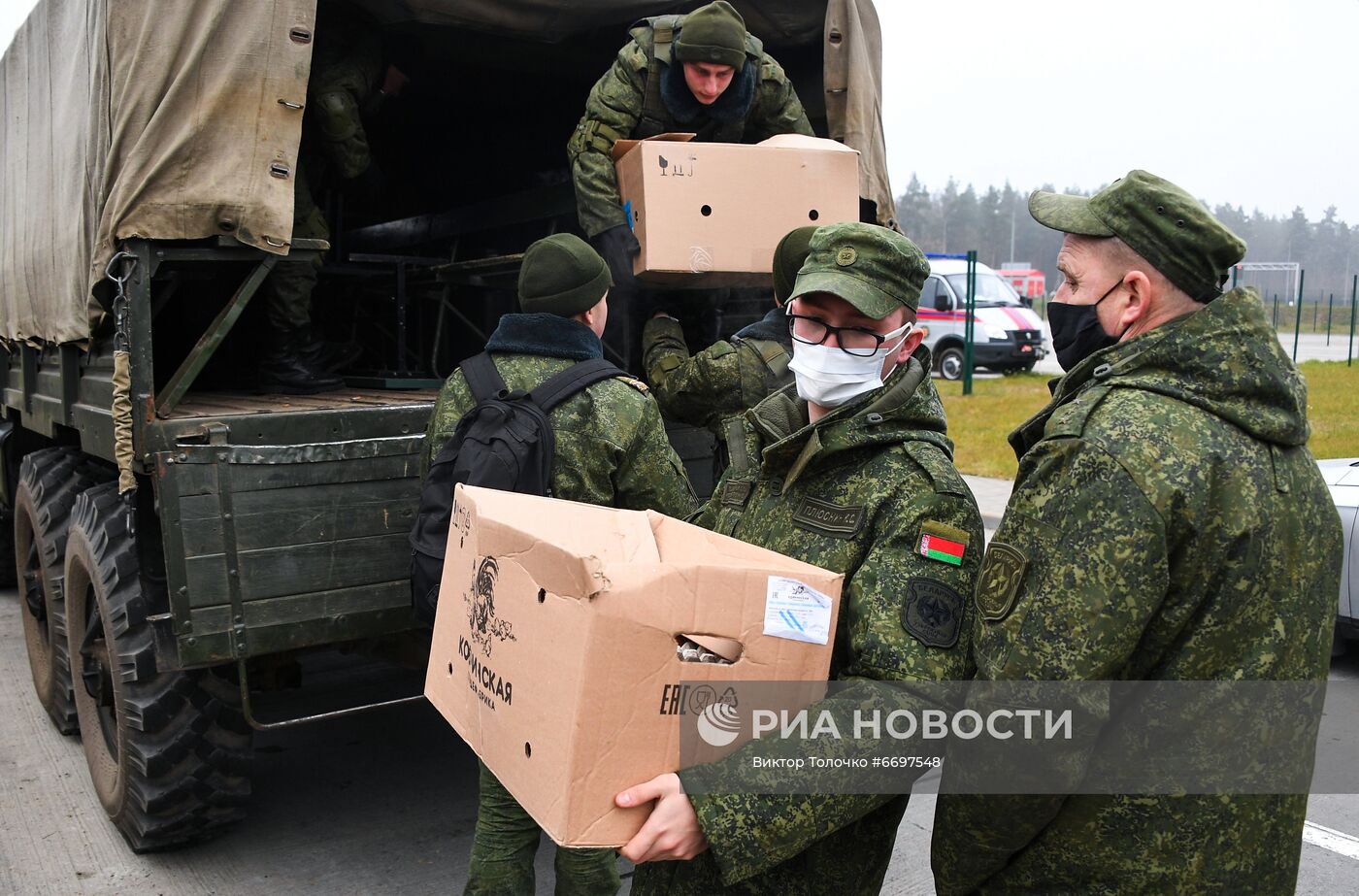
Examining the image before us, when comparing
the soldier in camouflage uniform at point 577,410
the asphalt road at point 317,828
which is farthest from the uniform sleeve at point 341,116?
the asphalt road at point 317,828

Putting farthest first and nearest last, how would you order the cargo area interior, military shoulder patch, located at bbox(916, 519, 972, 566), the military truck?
1. the cargo area interior
2. the military truck
3. military shoulder patch, located at bbox(916, 519, 972, 566)

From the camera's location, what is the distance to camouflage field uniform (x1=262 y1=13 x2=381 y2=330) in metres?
3.90

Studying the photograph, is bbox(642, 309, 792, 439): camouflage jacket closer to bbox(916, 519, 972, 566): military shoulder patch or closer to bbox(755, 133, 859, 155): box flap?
bbox(755, 133, 859, 155): box flap

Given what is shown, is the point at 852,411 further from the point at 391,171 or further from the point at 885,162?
the point at 391,171

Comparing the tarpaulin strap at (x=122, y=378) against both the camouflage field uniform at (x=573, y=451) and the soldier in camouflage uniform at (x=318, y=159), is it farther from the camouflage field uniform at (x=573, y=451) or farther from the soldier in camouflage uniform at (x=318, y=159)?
the soldier in camouflage uniform at (x=318, y=159)

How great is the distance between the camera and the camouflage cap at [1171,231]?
1417mm

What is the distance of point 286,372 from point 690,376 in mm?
1534

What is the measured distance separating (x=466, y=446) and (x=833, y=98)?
2.42 m

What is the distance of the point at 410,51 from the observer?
15.7ft

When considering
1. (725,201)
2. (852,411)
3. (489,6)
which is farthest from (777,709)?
(489,6)

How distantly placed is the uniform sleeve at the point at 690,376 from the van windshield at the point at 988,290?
52.1 ft

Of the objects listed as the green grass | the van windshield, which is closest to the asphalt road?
the green grass

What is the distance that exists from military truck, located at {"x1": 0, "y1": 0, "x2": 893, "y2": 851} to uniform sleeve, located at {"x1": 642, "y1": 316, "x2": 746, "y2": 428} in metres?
0.32

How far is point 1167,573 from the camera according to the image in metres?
1.29
